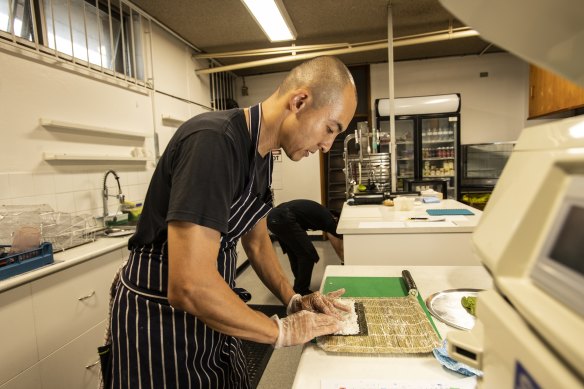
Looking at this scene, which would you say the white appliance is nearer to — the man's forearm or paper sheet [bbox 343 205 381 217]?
the man's forearm

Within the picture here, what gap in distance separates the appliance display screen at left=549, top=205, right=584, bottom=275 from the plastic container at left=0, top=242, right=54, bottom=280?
1.87 metres

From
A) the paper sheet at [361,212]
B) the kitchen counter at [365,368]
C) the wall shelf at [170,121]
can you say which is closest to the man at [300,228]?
the paper sheet at [361,212]

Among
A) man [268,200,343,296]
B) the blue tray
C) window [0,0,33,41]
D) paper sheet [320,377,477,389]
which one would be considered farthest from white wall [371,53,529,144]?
paper sheet [320,377,477,389]

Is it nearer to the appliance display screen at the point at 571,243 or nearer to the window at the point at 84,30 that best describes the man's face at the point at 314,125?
the appliance display screen at the point at 571,243

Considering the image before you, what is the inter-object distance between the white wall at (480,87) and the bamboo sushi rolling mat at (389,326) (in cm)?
499

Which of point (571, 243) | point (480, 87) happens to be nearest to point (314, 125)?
point (571, 243)

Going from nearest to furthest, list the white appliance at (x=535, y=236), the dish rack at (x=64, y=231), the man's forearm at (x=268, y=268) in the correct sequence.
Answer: the white appliance at (x=535, y=236), the man's forearm at (x=268, y=268), the dish rack at (x=64, y=231)

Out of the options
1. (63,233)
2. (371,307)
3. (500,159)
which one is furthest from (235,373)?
(500,159)

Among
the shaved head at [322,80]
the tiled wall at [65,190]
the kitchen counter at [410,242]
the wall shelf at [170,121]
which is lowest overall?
the kitchen counter at [410,242]

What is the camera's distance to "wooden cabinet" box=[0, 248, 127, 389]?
4.73 ft

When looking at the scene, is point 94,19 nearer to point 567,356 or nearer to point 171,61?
point 171,61

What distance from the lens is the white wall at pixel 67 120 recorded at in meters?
2.11

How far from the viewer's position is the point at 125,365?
38.0 inches

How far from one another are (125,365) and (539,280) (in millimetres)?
1018
